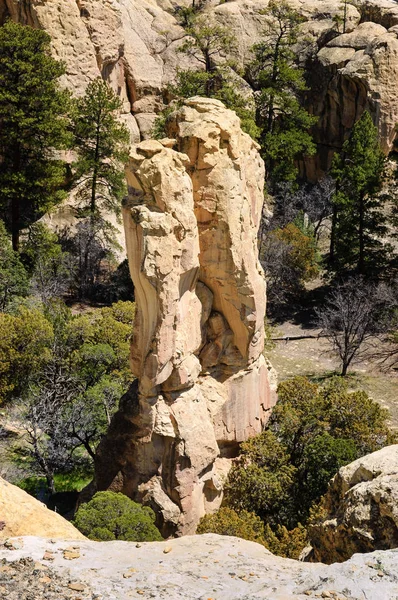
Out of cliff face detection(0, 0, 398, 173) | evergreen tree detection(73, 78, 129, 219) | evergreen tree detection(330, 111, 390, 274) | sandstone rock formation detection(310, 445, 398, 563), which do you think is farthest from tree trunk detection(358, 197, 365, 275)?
sandstone rock formation detection(310, 445, 398, 563)

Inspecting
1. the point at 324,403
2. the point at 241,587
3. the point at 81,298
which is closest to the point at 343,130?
the point at 81,298

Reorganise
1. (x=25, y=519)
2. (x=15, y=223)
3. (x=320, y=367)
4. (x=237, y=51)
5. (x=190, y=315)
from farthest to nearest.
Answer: (x=237, y=51), (x=15, y=223), (x=320, y=367), (x=190, y=315), (x=25, y=519)

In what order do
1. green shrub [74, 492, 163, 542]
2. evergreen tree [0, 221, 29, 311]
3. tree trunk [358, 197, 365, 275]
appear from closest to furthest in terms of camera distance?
1. green shrub [74, 492, 163, 542]
2. evergreen tree [0, 221, 29, 311]
3. tree trunk [358, 197, 365, 275]

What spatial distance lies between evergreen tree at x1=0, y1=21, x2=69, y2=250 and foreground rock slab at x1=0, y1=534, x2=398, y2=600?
2391 cm

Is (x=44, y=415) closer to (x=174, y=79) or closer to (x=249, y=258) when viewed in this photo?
(x=249, y=258)

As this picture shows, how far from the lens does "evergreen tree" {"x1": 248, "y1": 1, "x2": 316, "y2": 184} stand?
41.3 m

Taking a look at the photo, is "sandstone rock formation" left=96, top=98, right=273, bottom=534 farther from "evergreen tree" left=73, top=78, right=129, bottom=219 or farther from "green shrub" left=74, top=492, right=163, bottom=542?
"evergreen tree" left=73, top=78, right=129, bottom=219

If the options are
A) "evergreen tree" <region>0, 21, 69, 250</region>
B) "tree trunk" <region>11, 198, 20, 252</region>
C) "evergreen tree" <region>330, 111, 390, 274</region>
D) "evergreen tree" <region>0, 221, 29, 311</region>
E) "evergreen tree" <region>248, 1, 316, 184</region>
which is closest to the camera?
"evergreen tree" <region>0, 221, 29, 311</region>

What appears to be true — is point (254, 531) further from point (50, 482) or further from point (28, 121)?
point (28, 121)

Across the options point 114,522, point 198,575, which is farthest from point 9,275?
point 198,575

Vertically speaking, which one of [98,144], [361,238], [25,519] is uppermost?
[98,144]

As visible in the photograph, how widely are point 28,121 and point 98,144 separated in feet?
16.7

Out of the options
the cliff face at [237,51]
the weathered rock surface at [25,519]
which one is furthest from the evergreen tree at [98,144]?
the weathered rock surface at [25,519]

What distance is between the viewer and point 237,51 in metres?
47.6
